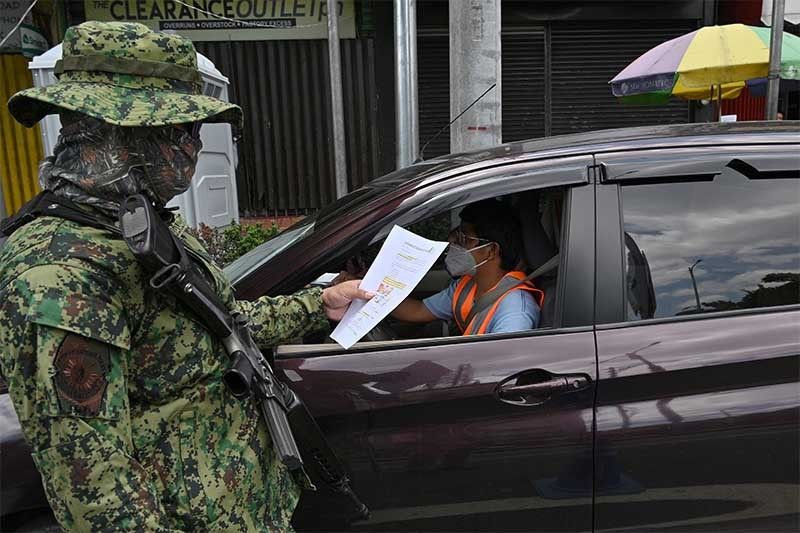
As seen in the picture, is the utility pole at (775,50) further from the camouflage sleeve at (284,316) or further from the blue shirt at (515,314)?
the camouflage sleeve at (284,316)

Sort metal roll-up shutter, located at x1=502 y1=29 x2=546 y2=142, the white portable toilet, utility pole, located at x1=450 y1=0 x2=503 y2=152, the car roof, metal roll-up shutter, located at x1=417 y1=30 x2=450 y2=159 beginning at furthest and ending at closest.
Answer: metal roll-up shutter, located at x1=502 y1=29 x2=546 y2=142, metal roll-up shutter, located at x1=417 y1=30 x2=450 y2=159, the white portable toilet, utility pole, located at x1=450 y1=0 x2=503 y2=152, the car roof

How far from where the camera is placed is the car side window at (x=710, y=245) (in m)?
1.77

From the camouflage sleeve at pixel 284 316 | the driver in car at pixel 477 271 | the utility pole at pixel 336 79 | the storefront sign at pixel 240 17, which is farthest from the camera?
the storefront sign at pixel 240 17

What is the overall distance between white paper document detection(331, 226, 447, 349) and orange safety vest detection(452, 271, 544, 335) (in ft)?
1.16

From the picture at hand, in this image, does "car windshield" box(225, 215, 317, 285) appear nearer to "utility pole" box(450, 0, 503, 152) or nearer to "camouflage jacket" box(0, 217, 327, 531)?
"camouflage jacket" box(0, 217, 327, 531)

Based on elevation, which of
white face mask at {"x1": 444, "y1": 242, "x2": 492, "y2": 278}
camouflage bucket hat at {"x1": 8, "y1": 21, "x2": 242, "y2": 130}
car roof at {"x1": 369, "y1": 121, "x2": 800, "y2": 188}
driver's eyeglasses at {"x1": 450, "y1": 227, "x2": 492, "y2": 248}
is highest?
camouflage bucket hat at {"x1": 8, "y1": 21, "x2": 242, "y2": 130}

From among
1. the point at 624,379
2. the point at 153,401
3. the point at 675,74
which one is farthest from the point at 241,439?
the point at 675,74

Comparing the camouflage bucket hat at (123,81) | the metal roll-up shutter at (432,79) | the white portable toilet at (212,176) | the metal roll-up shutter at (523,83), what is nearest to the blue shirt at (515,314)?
the camouflage bucket hat at (123,81)

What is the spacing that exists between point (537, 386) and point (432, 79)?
21.1 feet

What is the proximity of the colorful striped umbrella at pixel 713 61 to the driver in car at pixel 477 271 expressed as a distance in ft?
10.8

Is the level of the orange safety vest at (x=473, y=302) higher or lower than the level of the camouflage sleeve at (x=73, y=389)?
lower

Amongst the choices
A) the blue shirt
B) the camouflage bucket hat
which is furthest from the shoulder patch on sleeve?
the blue shirt

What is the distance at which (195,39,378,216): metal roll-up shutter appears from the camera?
24.1 feet

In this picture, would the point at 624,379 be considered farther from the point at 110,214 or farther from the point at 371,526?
the point at 110,214
